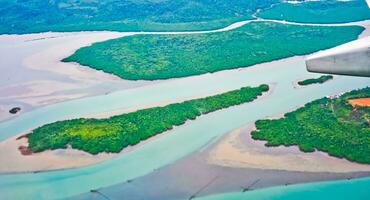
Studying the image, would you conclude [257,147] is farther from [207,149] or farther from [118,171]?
[118,171]

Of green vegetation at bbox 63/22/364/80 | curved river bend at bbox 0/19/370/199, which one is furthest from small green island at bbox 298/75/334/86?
green vegetation at bbox 63/22/364/80

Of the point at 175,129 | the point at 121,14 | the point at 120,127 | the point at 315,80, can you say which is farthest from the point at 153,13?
the point at 120,127

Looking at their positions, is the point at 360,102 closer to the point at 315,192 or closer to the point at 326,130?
the point at 326,130

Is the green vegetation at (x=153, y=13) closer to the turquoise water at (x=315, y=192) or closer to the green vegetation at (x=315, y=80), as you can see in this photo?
the green vegetation at (x=315, y=80)

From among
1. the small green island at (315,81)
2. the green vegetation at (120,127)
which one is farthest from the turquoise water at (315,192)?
the small green island at (315,81)

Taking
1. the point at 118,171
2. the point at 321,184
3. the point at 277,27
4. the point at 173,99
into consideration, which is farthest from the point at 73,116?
the point at 277,27
